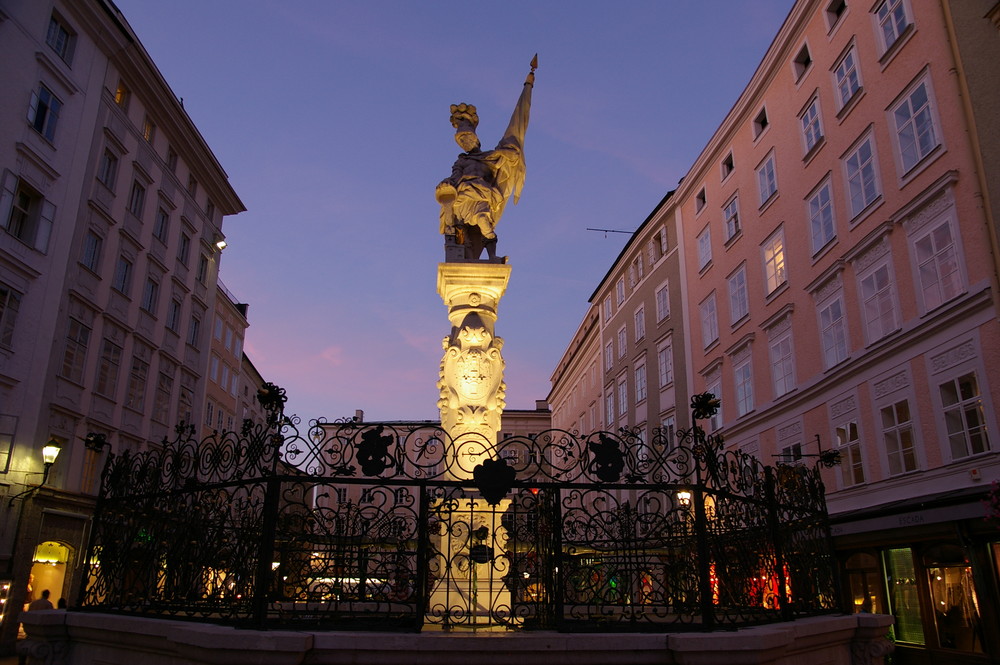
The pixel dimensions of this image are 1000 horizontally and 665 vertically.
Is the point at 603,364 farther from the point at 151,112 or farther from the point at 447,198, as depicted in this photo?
the point at 447,198

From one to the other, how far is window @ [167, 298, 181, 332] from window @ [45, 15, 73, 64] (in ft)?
36.4

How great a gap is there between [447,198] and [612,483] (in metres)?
5.42

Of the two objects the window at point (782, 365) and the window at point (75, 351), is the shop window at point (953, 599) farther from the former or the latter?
the window at point (75, 351)

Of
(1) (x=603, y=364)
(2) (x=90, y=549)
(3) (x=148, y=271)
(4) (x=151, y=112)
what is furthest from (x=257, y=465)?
Answer: (1) (x=603, y=364)

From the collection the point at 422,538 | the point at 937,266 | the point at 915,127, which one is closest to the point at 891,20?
the point at 915,127

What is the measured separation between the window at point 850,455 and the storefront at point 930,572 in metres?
1.23

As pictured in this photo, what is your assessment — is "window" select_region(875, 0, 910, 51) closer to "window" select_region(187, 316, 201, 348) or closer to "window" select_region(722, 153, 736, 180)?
"window" select_region(722, 153, 736, 180)

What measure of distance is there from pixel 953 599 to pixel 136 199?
3050 centimetres

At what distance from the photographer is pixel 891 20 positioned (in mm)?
19469

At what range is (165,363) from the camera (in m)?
31.5

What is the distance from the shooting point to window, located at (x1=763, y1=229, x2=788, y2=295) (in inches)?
972

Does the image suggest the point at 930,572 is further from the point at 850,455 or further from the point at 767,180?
the point at 767,180

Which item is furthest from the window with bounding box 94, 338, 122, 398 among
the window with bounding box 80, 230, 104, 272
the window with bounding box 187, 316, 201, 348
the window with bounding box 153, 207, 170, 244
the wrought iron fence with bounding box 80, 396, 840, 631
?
→ the wrought iron fence with bounding box 80, 396, 840, 631

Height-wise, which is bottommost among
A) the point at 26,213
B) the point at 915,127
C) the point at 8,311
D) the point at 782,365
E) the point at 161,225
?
the point at 782,365
